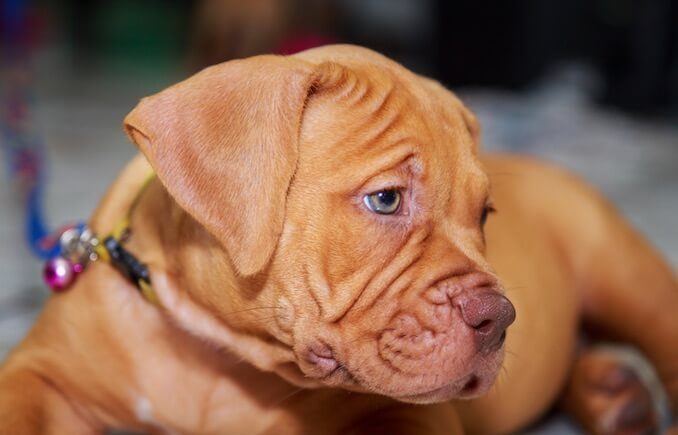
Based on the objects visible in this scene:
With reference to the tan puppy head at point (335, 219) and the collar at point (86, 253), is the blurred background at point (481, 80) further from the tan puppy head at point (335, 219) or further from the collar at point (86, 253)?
the tan puppy head at point (335, 219)

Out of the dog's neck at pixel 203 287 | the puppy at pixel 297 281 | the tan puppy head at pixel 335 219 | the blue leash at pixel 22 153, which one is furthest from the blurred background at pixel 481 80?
the tan puppy head at pixel 335 219

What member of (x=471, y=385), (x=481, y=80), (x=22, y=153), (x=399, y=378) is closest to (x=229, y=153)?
(x=399, y=378)

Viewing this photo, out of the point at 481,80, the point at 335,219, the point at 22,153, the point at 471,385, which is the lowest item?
the point at 481,80

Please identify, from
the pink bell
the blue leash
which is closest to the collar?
the pink bell

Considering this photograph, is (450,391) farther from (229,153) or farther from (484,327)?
(229,153)

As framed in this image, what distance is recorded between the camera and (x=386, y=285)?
6.31ft

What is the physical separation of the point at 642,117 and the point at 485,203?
5735mm

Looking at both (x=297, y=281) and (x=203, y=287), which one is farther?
(x=203, y=287)

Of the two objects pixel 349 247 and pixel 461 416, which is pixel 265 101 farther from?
pixel 461 416

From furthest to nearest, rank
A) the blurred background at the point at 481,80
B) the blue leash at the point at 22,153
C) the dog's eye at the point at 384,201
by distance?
the blurred background at the point at 481,80 → the blue leash at the point at 22,153 → the dog's eye at the point at 384,201

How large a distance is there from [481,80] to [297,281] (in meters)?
6.53

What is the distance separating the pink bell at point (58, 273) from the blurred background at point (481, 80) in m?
1.29

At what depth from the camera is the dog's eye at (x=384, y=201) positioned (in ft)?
6.41

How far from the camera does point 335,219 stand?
193 centimetres
